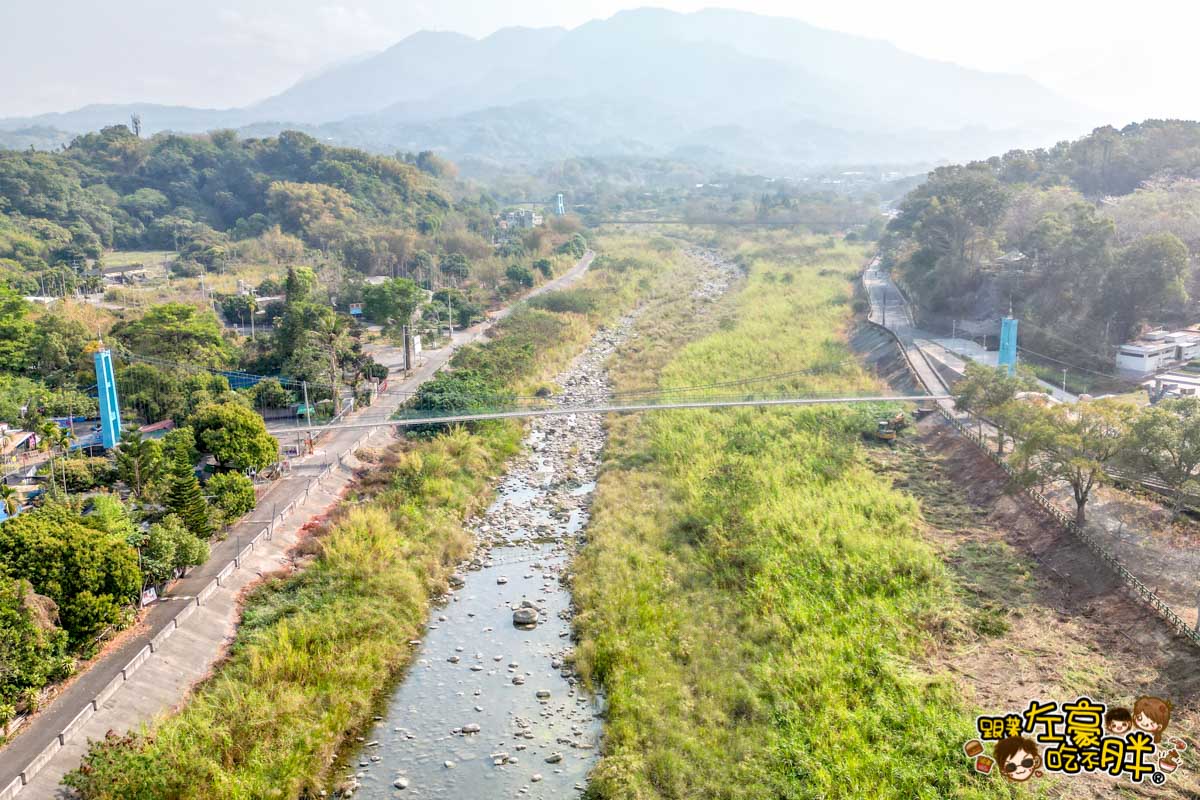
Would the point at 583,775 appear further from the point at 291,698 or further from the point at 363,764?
the point at 291,698

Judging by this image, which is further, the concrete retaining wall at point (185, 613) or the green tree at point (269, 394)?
the green tree at point (269, 394)

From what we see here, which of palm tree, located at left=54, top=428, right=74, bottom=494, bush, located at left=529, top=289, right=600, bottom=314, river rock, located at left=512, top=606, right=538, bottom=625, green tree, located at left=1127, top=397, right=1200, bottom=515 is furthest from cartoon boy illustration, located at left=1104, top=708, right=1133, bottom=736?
bush, located at left=529, top=289, right=600, bottom=314

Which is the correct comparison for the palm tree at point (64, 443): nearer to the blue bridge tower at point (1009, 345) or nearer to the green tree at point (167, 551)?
the green tree at point (167, 551)

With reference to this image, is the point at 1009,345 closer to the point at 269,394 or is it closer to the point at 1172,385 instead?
the point at 1172,385

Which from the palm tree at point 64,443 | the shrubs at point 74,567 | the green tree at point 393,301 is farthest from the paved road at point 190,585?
the palm tree at point 64,443

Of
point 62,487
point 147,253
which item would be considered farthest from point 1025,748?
point 147,253

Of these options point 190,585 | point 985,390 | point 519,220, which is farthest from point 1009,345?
point 519,220
